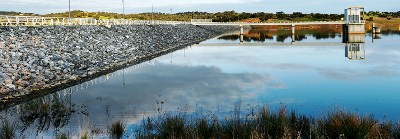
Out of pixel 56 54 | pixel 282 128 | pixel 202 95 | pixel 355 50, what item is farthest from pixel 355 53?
pixel 282 128

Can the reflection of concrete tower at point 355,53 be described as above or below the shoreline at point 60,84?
above

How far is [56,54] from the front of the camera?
98.5 feet

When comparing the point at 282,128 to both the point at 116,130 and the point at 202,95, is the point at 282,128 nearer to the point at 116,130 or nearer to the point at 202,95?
the point at 116,130

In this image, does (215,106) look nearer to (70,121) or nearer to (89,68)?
(70,121)

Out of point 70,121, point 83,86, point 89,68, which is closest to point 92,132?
point 70,121

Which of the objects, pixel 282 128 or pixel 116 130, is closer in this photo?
pixel 282 128

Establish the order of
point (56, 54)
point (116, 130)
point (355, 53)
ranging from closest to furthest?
point (116, 130)
point (56, 54)
point (355, 53)

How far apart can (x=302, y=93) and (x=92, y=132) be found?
11527 millimetres

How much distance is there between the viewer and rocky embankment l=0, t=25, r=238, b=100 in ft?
71.6

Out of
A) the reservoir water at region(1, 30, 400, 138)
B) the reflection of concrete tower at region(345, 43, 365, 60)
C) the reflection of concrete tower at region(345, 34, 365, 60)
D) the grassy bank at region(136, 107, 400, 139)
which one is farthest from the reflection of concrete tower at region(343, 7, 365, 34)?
the grassy bank at region(136, 107, 400, 139)

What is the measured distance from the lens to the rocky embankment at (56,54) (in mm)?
21812

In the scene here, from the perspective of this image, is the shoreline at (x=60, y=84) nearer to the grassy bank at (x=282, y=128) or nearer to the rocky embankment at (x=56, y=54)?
the rocky embankment at (x=56, y=54)

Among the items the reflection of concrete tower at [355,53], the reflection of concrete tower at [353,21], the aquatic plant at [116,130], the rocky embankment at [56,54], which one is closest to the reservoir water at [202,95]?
the aquatic plant at [116,130]

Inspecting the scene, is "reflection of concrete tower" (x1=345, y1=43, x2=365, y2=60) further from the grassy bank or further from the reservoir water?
the grassy bank
